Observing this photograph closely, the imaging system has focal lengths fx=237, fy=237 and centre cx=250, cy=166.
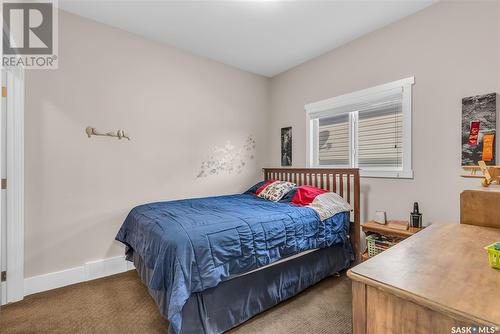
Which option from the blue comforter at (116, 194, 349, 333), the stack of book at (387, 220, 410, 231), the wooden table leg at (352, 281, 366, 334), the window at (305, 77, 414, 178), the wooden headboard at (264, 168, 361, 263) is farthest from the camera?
the wooden headboard at (264, 168, 361, 263)

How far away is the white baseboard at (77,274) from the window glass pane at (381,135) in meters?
3.05

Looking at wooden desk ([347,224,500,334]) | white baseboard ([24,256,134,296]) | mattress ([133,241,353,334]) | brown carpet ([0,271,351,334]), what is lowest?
brown carpet ([0,271,351,334])

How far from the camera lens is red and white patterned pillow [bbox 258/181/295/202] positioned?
287 centimetres

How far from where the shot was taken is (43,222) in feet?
7.45

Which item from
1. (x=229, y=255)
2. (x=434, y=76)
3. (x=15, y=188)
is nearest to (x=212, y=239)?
(x=229, y=255)

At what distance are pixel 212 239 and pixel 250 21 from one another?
2.27 meters

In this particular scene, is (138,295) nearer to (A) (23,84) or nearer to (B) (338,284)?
(B) (338,284)

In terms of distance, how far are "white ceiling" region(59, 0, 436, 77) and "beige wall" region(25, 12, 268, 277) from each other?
8.8 inches

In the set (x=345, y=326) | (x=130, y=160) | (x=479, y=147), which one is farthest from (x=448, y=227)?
(x=130, y=160)

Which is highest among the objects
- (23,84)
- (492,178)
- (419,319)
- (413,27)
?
(413,27)

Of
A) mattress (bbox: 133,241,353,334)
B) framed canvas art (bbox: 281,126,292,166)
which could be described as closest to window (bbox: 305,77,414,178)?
framed canvas art (bbox: 281,126,292,166)

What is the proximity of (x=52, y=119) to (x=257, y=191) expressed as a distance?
7.94 ft

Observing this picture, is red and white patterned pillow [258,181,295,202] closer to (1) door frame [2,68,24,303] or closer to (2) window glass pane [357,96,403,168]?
(2) window glass pane [357,96,403,168]

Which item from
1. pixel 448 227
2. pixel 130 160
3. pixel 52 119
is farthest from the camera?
pixel 130 160
